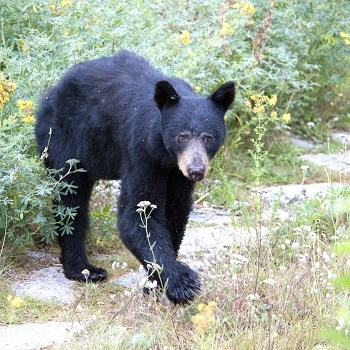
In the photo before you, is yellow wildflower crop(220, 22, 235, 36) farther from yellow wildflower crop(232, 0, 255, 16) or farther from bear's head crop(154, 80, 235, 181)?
bear's head crop(154, 80, 235, 181)

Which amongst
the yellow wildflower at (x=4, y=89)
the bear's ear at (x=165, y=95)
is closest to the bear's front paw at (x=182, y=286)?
the bear's ear at (x=165, y=95)

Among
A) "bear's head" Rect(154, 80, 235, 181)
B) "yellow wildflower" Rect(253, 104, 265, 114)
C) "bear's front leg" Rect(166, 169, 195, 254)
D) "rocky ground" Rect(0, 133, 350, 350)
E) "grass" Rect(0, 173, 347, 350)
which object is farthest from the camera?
"yellow wildflower" Rect(253, 104, 265, 114)

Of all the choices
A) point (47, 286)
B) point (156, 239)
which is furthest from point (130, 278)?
point (156, 239)

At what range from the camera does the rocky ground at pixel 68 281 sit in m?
5.07

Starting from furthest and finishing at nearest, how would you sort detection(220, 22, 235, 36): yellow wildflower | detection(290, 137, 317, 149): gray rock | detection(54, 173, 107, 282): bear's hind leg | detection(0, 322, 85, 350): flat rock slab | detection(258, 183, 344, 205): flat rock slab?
detection(290, 137, 317, 149): gray rock
detection(220, 22, 235, 36): yellow wildflower
detection(258, 183, 344, 205): flat rock slab
detection(54, 173, 107, 282): bear's hind leg
detection(0, 322, 85, 350): flat rock slab

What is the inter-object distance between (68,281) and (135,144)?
1.27 metres

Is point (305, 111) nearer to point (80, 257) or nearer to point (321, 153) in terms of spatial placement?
point (321, 153)

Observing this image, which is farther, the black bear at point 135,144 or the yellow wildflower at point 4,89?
the yellow wildflower at point 4,89

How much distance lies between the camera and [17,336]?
16.7 feet

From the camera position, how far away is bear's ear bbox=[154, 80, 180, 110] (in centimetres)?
540

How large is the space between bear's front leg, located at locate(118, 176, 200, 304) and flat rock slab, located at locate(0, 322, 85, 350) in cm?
57

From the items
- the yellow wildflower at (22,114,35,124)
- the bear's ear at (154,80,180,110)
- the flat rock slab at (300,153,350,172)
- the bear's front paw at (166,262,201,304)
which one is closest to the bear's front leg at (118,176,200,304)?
the bear's front paw at (166,262,201,304)

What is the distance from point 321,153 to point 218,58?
1955mm

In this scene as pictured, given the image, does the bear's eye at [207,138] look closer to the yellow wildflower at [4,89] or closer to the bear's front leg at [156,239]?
the bear's front leg at [156,239]
